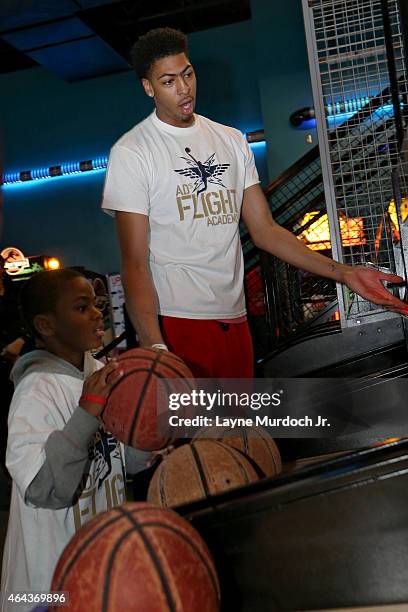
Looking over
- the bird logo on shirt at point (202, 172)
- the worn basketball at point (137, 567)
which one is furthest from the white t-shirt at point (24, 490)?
the bird logo on shirt at point (202, 172)

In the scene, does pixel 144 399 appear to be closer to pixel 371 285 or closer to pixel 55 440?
pixel 55 440

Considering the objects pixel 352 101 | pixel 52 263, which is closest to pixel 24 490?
pixel 352 101

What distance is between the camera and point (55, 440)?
1.75 meters

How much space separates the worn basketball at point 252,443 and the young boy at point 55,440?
1.08 ft

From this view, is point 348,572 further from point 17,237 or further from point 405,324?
point 17,237

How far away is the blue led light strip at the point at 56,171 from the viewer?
11.1 meters

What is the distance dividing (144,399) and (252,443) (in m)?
0.45

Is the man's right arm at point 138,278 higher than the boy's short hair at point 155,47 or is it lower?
lower

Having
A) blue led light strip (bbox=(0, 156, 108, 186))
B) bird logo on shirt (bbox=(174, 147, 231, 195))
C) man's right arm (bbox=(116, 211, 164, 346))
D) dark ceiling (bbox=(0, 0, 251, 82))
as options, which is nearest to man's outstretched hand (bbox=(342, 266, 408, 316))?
bird logo on shirt (bbox=(174, 147, 231, 195))

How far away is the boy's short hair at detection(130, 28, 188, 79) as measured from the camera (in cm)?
232

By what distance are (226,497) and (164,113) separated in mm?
1394

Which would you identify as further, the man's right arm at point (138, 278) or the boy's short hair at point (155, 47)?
the boy's short hair at point (155, 47)

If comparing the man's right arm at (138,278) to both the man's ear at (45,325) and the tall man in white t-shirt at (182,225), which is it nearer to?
the tall man in white t-shirt at (182,225)

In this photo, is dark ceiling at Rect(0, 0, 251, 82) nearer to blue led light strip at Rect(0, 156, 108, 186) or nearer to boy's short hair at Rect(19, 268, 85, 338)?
blue led light strip at Rect(0, 156, 108, 186)
